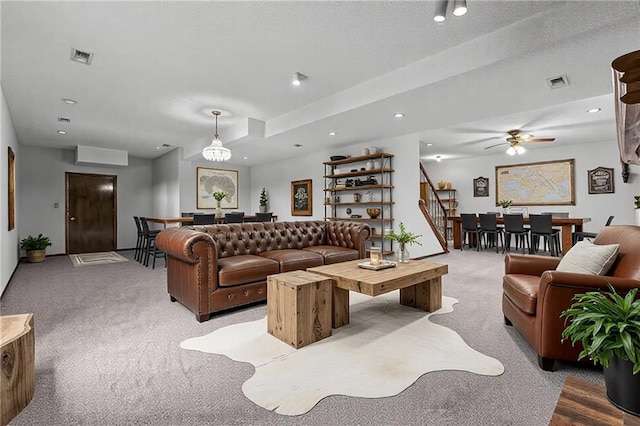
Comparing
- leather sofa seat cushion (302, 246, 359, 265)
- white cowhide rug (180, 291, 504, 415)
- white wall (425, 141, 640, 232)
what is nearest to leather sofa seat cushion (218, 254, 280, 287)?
white cowhide rug (180, 291, 504, 415)

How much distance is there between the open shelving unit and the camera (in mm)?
6211

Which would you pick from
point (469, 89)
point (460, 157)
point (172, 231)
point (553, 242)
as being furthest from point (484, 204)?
point (172, 231)

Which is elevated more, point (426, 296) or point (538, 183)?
point (538, 183)

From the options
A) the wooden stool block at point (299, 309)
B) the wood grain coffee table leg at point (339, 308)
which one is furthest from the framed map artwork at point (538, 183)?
the wooden stool block at point (299, 309)

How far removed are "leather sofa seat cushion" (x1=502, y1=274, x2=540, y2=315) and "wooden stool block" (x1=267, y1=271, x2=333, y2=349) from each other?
1389 millimetres

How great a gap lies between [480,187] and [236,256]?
26.0 ft

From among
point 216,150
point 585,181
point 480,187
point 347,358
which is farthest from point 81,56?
point 585,181

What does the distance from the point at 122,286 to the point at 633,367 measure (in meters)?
5.00

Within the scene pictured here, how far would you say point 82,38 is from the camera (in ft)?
9.53

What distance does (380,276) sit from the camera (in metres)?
2.69

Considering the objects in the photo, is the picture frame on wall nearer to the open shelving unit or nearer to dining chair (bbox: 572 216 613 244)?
dining chair (bbox: 572 216 613 244)

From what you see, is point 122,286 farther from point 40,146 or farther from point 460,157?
point 460,157

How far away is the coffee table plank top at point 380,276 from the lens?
8.11 ft

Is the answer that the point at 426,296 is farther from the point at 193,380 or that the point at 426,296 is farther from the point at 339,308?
the point at 193,380
